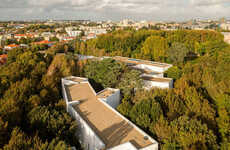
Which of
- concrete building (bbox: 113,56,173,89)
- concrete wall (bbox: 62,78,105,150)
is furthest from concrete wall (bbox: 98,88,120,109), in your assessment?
concrete building (bbox: 113,56,173,89)

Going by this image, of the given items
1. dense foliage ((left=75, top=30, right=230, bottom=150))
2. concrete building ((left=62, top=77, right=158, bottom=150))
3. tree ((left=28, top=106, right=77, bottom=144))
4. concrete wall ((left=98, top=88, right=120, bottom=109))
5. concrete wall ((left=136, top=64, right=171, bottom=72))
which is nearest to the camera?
dense foliage ((left=75, top=30, right=230, bottom=150))

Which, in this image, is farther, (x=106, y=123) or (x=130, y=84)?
(x=130, y=84)

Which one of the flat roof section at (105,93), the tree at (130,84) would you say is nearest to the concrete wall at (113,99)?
the flat roof section at (105,93)

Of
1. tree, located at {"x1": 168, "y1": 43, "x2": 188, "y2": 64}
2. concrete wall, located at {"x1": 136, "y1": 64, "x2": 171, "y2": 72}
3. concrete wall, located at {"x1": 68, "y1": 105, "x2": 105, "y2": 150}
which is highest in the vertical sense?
tree, located at {"x1": 168, "y1": 43, "x2": 188, "y2": 64}

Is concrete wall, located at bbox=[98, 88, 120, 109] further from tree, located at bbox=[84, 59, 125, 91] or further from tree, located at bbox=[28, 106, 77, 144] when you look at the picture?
tree, located at bbox=[28, 106, 77, 144]

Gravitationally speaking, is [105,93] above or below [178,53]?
below

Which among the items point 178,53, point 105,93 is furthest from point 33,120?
point 178,53

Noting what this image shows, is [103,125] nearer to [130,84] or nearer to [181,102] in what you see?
[181,102]

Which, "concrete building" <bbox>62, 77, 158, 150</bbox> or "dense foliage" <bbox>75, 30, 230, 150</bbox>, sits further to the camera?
"concrete building" <bbox>62, 77, 158, 150</bbox>
